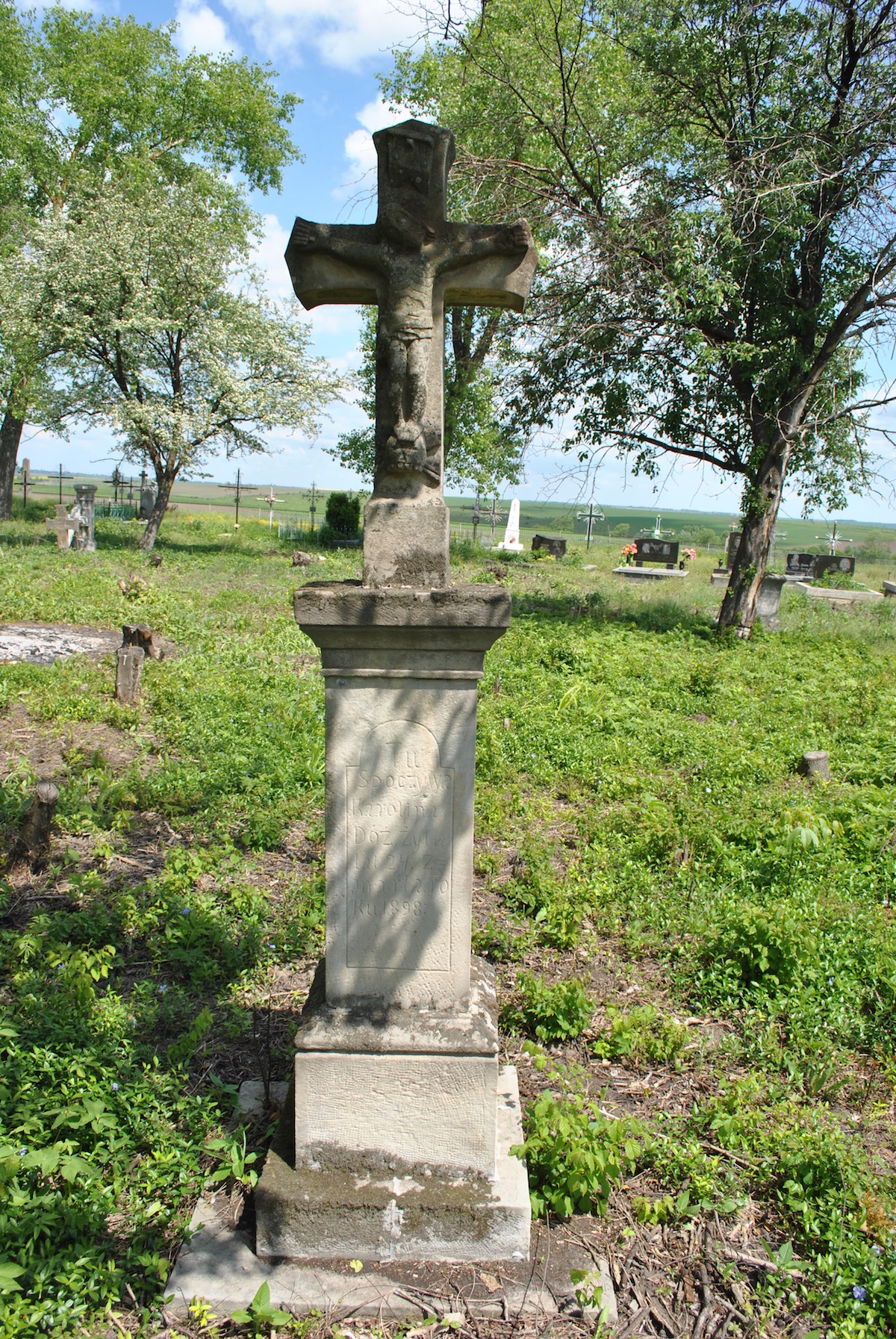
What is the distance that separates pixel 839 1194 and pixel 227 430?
781 inches

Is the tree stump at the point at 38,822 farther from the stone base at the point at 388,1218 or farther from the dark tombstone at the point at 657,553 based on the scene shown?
the dark tombstone at the point at 657,553

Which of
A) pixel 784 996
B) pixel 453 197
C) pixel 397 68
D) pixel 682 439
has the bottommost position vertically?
pixel 784 996

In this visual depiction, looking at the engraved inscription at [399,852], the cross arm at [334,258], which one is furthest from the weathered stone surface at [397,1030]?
the cross arm at [334,258]

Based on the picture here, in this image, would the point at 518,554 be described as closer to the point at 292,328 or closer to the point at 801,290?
the point at 292,328

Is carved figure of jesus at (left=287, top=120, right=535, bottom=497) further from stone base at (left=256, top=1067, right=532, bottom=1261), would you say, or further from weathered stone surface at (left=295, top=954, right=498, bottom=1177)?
stone base at (left=256, top=1067, right=532, bottom=1261)

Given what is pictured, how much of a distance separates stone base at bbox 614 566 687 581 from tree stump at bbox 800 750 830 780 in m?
14.4

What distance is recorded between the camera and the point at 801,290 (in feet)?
38.4

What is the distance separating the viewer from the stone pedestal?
275cm

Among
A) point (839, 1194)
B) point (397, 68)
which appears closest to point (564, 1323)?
point (839, 1194)

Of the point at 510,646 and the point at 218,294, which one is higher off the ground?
the point at 218,294

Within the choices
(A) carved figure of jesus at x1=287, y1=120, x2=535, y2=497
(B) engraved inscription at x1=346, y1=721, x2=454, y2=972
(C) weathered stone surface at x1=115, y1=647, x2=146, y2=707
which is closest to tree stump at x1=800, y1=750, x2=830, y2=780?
(B) engraved inscription at x1=346, y1=721, x2=454, y2=972

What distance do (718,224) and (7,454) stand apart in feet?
67.2

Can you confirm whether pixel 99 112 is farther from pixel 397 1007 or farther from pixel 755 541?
pixel 397 1007

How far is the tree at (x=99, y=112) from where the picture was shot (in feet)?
74.1
